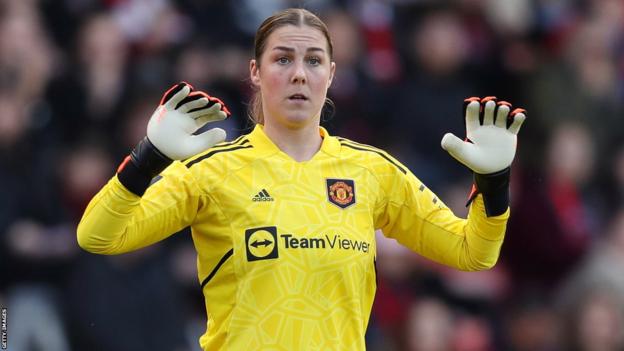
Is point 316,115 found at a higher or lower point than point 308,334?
higher

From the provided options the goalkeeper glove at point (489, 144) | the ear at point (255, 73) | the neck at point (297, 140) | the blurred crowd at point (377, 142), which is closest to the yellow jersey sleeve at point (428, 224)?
the goalkeeper glove at point (489, 144)

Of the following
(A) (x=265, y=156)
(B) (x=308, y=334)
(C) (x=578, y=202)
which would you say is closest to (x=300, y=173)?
(A) (x=265, y=156)

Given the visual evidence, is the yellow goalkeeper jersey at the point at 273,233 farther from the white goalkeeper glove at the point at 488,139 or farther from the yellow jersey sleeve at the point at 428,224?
the white goalkeeper glove at the point at 488,139

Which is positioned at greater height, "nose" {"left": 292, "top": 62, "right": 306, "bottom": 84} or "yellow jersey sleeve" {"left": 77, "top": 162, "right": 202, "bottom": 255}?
"nose" {"left": 292, "top": 62, "right": 306, "bottom": 84}

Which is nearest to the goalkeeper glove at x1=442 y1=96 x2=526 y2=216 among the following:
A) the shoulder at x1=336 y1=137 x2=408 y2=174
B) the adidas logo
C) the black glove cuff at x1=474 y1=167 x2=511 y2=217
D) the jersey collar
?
the black glove cuff at x1=474 y1=167 x2=511 y2=217

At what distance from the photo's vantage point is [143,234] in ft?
15.6

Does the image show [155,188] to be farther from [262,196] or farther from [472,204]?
[472,204]

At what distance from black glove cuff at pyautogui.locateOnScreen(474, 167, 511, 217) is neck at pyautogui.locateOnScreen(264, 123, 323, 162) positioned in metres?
0.66

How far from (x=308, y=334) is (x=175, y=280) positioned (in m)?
3.70

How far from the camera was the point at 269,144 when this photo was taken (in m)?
5.03

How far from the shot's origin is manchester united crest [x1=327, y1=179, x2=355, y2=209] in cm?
491

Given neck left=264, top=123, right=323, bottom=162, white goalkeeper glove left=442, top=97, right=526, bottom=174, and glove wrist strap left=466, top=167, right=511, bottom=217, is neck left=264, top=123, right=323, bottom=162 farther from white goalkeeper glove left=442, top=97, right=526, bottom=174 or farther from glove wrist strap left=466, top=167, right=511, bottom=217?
glove wrist strap left=466, top=167, right=511, bottom=217

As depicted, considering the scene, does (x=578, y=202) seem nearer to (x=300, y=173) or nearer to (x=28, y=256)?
(x=28, y=256)

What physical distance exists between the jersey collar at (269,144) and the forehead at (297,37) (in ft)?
1.11
